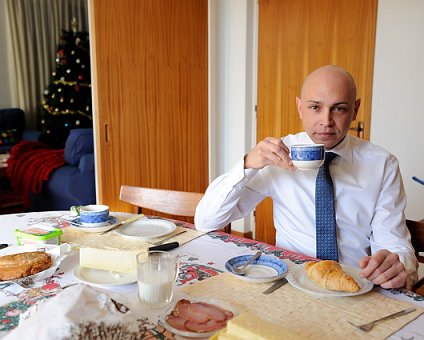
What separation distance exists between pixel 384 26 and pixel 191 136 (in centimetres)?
170

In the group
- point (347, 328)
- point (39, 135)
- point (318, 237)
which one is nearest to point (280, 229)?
point (318, 237)

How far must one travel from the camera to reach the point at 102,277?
1.06m

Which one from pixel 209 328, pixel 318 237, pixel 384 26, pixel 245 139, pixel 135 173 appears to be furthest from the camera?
pixel 245 139

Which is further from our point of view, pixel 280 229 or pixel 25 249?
pixel 280 229

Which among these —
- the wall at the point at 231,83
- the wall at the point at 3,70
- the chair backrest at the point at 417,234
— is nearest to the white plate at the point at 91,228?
the chair backrest at the point at 417,234

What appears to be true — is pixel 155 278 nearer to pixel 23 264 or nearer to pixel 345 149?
pixel 23 264

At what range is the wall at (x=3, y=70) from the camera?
5773 mm

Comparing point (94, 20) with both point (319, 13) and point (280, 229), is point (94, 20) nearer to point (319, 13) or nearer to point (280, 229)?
point (319, 13)

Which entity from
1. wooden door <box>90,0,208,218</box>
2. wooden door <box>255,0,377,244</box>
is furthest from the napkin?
wooden door <box>255,0,377,244</box>

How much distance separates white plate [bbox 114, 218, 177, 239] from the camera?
142 cm

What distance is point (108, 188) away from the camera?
311cm

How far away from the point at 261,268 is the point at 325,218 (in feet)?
1.18

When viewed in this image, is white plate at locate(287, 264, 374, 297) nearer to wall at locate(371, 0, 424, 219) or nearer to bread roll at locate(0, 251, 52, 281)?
bread roll at locate(0, 251, 52, 281)

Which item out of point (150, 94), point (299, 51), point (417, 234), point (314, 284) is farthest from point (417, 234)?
point (150, 94)
